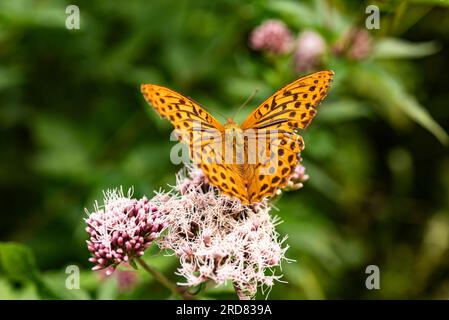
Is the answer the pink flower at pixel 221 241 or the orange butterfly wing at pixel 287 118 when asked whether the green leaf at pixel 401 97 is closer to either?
the orange butterfly wing at pixel 287 118

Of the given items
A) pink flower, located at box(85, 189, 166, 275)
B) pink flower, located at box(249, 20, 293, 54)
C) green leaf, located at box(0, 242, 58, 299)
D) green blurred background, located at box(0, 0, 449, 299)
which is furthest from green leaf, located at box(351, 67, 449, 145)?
green leaf, located at box(0, 242, 58, 299)

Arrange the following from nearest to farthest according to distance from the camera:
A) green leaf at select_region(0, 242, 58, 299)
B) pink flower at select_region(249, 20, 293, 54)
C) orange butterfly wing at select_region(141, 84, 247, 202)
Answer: orange butterfly wing at select_region(141, 84, 247, 202) < green leaf at select_region(0, 242, 58, 299) < pink flower at select_region(249, 20, 293, 54)

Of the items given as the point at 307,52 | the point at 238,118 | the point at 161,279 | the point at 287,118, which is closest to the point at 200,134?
the point at 287,118

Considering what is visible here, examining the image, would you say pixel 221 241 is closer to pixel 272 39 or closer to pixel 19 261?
pixel 19 261

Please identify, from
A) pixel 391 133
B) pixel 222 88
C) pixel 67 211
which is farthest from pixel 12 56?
pixel 391 133

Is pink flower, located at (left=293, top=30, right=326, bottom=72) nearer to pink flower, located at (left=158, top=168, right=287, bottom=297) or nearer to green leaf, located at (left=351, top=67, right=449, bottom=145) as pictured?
green leaf, located at (left=351, top=67, right=449, bottom=145)

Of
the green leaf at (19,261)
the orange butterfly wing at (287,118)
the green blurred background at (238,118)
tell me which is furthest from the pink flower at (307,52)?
the green leaf at (19,261)
